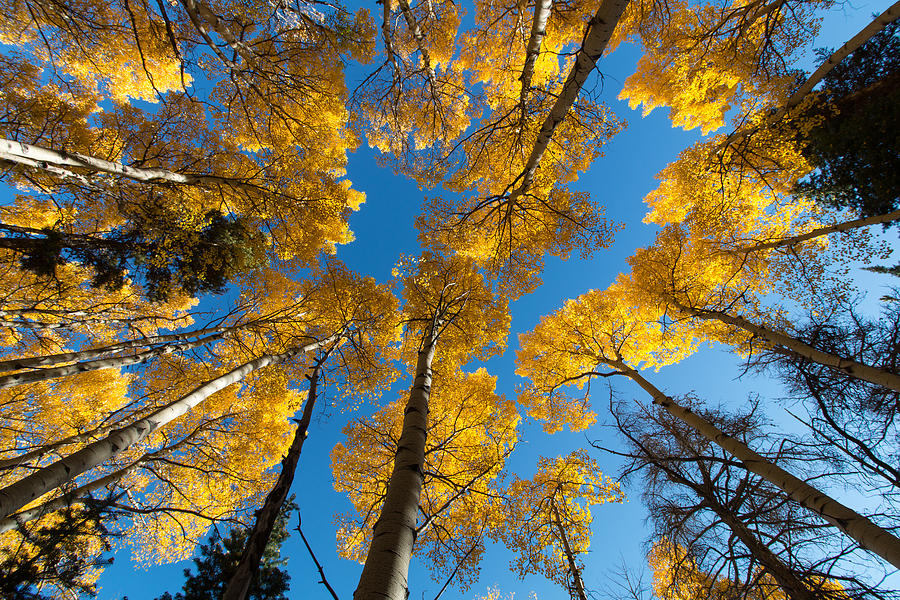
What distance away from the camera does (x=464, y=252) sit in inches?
320

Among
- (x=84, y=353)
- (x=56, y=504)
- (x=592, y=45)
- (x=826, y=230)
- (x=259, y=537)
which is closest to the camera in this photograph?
(x=259, y=537)

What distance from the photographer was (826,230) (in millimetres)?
6691

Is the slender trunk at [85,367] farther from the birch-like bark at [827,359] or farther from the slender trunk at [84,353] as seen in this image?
the birch-like bark at [827,359]

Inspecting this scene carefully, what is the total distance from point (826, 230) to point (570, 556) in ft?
28.1

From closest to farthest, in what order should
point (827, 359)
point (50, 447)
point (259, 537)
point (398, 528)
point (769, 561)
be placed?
point (259, 537), point (398, 528), point (769, 561), point (50, 447), point (827, 359)

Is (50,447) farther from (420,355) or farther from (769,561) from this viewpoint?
(769,561)

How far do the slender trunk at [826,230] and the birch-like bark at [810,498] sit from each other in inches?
182

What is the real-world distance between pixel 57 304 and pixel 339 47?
26.6 ft

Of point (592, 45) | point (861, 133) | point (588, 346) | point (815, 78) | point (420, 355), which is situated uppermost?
point (815, 78)

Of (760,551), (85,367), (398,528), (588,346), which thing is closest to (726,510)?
(760,551)

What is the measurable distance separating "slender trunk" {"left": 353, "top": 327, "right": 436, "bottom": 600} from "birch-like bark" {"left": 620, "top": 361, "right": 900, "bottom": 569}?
4.53 meters

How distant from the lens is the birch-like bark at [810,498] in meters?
3.14

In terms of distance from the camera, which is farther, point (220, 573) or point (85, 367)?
point (220, 573)

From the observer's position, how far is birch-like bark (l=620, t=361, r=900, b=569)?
3.14m
